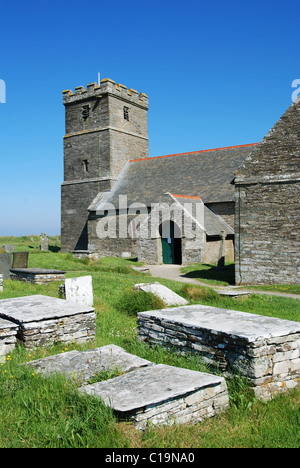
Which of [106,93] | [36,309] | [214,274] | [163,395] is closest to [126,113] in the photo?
[106,93]

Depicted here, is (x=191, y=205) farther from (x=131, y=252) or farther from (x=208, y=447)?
(x=208, y=447)

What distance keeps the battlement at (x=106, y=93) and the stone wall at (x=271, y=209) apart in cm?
1917

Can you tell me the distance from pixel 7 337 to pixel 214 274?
→ 13700 mm

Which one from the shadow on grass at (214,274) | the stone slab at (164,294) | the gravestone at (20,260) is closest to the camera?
the stone slab at (164,294)

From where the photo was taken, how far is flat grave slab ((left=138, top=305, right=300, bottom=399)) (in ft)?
13.9

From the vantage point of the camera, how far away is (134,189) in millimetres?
28859

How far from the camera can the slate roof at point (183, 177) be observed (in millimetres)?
25906

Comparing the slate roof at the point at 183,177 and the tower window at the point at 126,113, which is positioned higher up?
the tower window at the point at 126,113

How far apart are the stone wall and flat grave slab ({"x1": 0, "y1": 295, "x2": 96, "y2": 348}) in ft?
32.1

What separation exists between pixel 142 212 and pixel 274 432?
941 inches

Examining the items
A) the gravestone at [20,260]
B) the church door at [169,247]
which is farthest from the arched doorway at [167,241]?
the gravestone at [20,260]

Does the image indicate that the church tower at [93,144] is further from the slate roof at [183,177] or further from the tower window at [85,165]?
the slate roof at [183,177]
